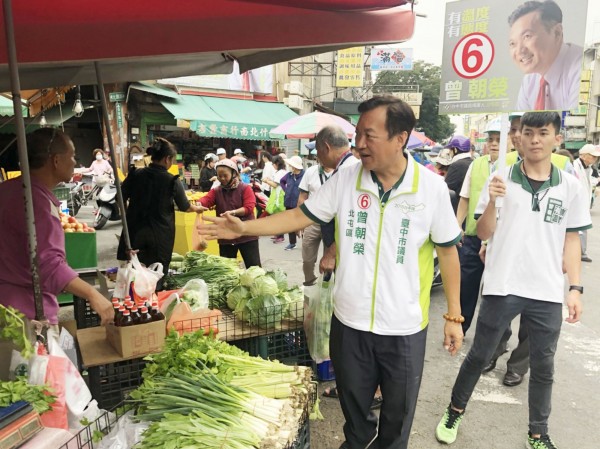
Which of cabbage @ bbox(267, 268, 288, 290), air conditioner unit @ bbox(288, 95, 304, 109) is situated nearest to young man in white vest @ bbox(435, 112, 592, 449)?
cabbage @ bbox(267, 268, 288, 290)

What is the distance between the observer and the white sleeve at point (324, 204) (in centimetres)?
243

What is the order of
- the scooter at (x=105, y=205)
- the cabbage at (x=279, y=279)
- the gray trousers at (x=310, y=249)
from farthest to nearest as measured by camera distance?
the scooter at (x=105, y=205) < the gray trousers at (x=310, y=249) < the cabbage at (x=279, y=279)

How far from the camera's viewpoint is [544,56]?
93.1 inches

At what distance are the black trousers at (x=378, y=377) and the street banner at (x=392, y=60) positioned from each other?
2848 cm

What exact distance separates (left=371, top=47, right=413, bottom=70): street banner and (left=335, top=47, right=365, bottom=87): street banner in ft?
15.9

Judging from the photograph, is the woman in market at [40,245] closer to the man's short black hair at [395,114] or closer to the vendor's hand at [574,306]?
the man's short black hair at [395,114]

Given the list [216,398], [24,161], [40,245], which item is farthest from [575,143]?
[24,161]

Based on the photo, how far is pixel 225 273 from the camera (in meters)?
4.49

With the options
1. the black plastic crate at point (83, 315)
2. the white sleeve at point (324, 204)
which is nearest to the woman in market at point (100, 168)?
the black plastic crate at point (83, 315)

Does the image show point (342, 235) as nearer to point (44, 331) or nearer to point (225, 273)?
point (44, 331)

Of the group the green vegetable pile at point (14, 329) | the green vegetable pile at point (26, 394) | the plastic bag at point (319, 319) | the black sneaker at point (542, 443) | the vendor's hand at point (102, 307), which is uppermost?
the green vegetable pile at point (14, 329)

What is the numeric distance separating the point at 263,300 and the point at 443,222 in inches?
62.1

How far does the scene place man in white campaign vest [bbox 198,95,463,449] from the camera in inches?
86.7

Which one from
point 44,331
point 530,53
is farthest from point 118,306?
point 530,53
